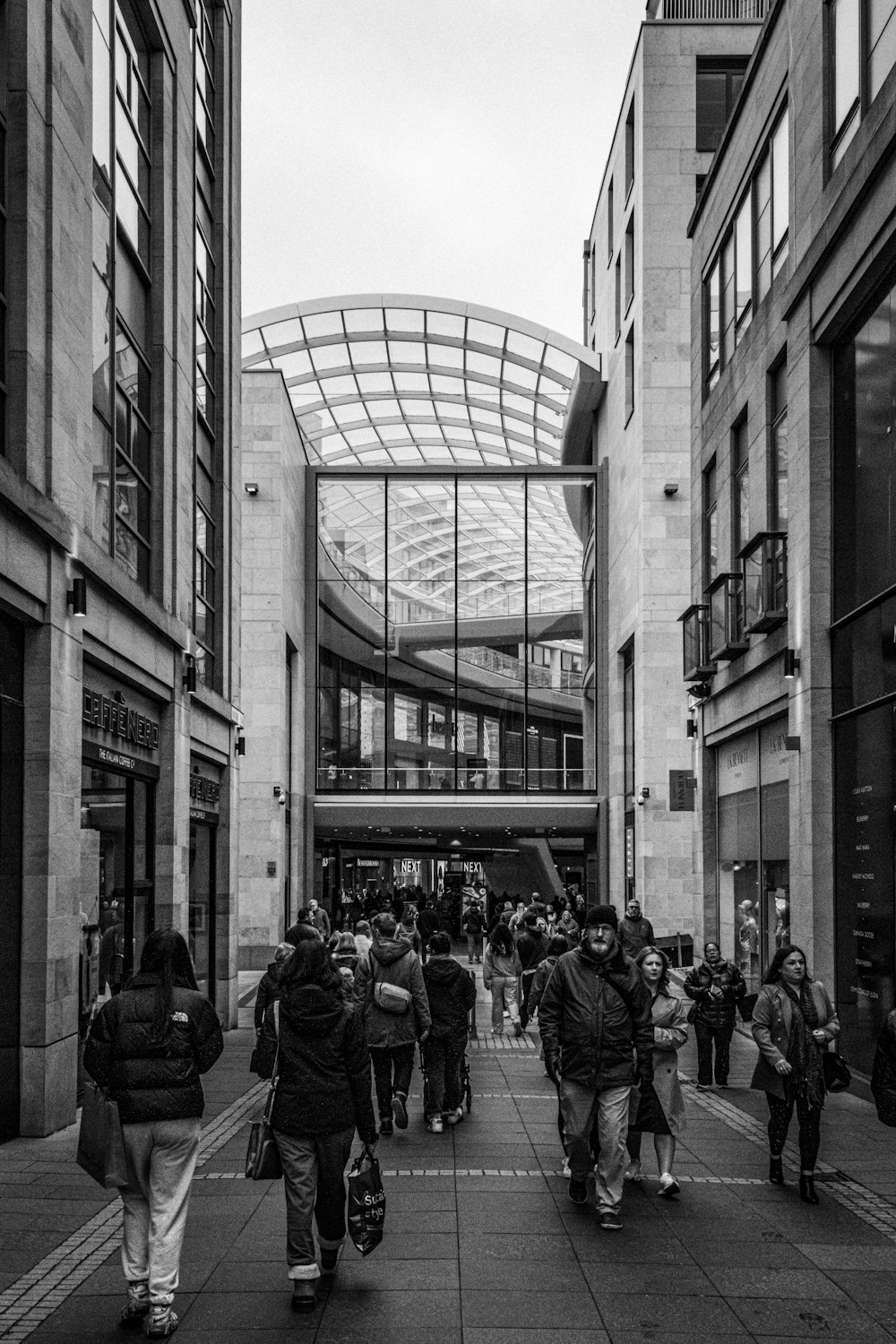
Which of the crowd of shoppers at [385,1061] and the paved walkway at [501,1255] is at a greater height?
the crowd of shoppers at [385,1061]

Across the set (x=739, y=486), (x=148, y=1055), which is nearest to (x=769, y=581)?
(x=739, y=486)

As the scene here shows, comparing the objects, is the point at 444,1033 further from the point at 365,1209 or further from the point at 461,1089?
the point at 365,1209

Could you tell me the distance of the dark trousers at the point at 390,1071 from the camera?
1046 cm

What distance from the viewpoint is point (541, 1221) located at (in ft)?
25.5

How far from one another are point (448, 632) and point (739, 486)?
19.8 metres

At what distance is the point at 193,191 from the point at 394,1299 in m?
15.7

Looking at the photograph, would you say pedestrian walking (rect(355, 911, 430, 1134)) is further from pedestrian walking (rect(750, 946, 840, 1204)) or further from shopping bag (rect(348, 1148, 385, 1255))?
shopping bag (rect(348, 1148, 385, 1255))

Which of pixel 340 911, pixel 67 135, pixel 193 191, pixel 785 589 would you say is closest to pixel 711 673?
pixel 785 589

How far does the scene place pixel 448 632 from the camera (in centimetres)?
3850

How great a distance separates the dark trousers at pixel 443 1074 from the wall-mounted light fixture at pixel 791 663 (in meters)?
5.65

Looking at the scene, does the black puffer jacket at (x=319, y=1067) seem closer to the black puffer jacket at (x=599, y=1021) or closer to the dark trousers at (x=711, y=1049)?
the black puffer jacket at (x=599, y=1021)

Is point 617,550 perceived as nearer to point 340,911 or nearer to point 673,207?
point 673,207

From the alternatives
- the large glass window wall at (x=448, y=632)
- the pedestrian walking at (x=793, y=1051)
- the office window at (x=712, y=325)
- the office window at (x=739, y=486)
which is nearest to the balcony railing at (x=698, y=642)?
the office window at (x=739, y=486)

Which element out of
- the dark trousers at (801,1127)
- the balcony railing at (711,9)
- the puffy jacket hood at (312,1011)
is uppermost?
the balcony railing at (711,9)
